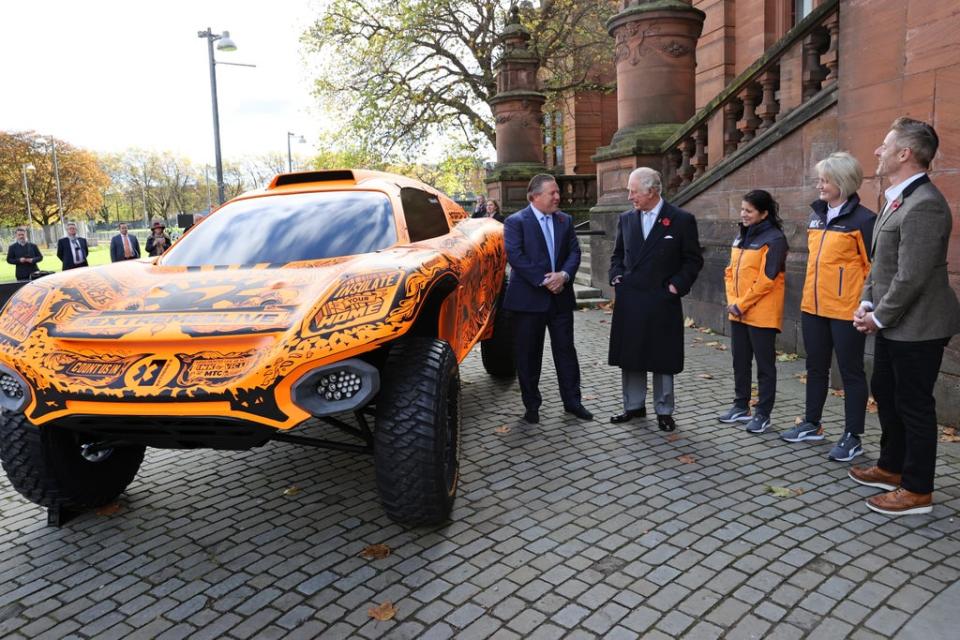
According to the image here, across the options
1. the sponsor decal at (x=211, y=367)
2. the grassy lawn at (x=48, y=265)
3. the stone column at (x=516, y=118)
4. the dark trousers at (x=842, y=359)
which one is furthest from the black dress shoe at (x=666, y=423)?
the grassy lawn at (x=48, y=265)

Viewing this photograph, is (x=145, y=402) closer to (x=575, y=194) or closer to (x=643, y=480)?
(x=643, y=480)

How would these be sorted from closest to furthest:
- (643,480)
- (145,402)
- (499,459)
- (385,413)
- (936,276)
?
(145,402) → (385,413) → (936,276) → (643,480) → (499,459)

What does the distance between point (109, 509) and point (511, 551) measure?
2.31 meters

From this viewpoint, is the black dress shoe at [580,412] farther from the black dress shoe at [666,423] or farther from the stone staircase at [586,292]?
the stone staircase at [586,292]

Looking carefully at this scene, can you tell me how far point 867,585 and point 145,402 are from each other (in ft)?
10.2

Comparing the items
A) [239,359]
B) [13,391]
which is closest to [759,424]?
[239,359]

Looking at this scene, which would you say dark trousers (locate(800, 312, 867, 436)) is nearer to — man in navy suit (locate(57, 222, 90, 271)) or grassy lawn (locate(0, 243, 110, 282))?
man in navy suit (locate(57, 222, 90, 271))

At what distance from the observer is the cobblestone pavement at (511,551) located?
2.85 m

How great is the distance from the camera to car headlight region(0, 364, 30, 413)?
10.4ft

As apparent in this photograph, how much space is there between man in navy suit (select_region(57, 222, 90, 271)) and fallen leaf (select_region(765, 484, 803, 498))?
13109mm

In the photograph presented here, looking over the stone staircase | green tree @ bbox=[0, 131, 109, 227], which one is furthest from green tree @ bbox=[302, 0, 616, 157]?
green tree @ bbox=[0, 131, 109, 227]

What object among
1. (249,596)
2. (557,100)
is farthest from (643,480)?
(557,100)

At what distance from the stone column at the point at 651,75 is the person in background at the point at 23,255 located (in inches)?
428

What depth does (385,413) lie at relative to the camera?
3312mm
